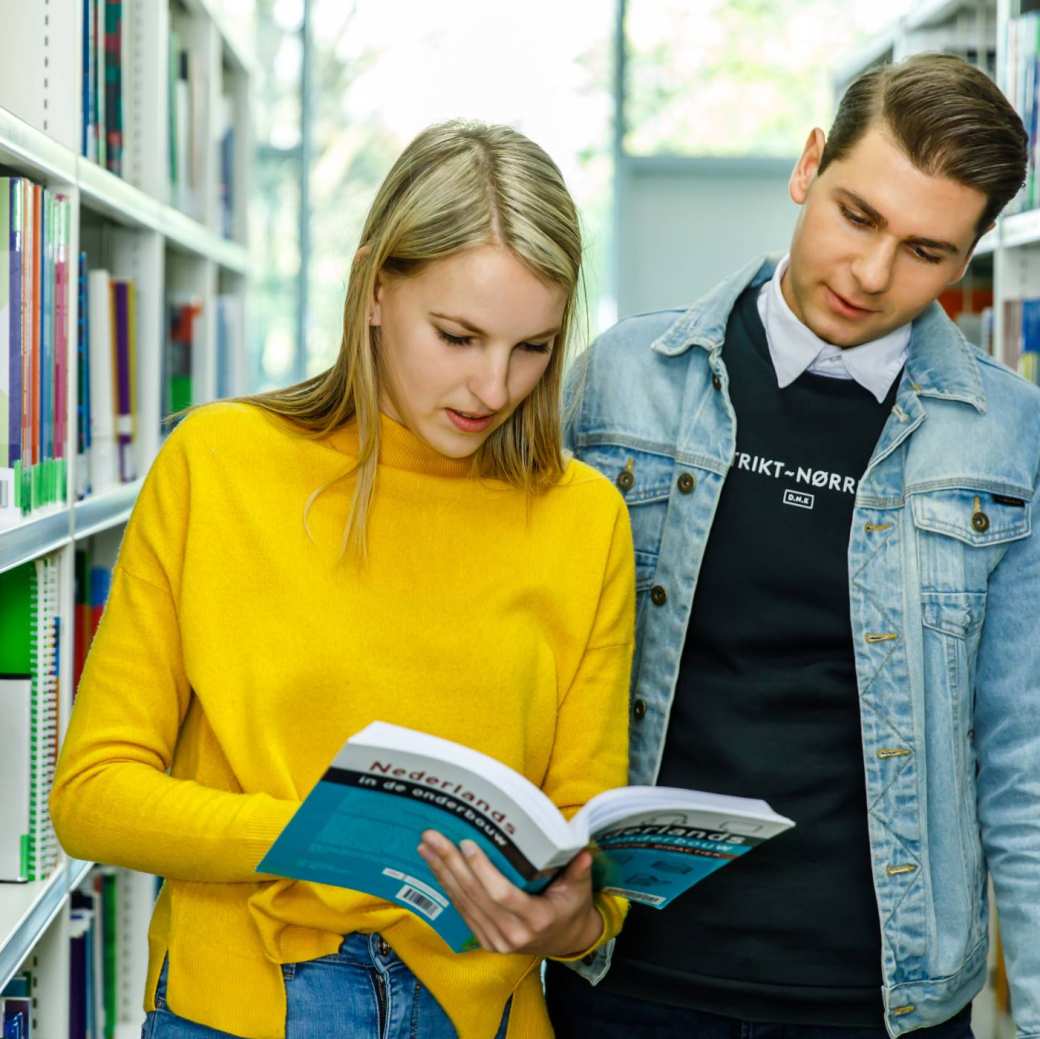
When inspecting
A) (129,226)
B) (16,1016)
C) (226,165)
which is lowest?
(16,1016)

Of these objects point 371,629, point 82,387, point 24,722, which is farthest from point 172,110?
point 371,629

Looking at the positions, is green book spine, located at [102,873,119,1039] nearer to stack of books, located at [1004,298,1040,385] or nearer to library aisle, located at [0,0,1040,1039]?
library aisle, located at [0,0,1040,1039]

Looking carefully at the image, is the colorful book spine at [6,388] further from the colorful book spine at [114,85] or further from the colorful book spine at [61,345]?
the colorful book spine at [114,85]

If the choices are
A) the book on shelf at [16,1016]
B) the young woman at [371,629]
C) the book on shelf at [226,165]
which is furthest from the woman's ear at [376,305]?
the book on shelf at [226,165]

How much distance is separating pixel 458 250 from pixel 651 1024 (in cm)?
81

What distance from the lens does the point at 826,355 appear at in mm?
1450

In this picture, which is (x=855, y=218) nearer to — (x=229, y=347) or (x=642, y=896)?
(x=642, y=896)

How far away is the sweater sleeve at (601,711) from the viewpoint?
1.23 m

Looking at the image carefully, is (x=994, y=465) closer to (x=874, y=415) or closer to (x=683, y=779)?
(x=874, y=415)

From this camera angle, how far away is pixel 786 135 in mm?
5410

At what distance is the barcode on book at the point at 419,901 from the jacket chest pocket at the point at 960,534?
0.64m

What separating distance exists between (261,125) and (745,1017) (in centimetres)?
467

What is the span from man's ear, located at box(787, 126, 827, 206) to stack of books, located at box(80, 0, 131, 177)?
1.07 metres

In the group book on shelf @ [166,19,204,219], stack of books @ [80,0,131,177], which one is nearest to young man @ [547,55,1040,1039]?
stack of books @ [80,0,131,177]
